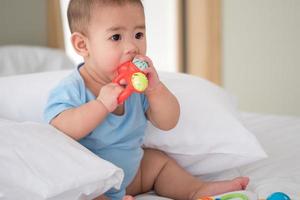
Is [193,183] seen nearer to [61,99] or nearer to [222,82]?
[61,99]

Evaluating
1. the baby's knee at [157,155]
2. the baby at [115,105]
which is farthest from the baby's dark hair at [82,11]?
the baby's knee at [157,155]

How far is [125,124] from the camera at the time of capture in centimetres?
109

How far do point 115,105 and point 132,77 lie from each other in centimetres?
7

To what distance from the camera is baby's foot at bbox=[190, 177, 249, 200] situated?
1.07 metres

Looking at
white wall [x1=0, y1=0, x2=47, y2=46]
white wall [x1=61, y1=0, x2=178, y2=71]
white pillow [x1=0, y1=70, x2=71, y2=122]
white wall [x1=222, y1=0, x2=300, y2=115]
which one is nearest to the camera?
white pillow [x1=0, y1=70, x2=71, y2=122]

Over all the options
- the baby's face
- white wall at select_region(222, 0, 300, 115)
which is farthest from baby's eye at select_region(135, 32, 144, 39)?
white wall at select_region(222, 0, 300, 115)

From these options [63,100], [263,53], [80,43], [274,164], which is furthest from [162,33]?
[63,100]

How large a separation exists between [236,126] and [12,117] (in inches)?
21.8

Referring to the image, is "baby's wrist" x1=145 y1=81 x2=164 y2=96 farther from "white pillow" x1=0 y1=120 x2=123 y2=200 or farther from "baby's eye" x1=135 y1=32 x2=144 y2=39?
"white pillow" x1=0 y1=120 x2=123 y2=200

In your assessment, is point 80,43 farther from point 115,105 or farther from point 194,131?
point 194,131

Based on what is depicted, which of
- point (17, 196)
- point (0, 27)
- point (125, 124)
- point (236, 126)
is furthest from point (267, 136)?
point (0, 27)

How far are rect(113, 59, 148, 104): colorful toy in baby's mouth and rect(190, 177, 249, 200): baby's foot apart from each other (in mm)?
294

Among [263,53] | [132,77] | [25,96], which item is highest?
[132,77]

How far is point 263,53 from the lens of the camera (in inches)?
120
